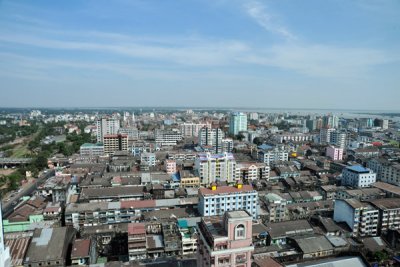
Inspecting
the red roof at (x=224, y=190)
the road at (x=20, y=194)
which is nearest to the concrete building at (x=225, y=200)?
the red roof at (x=224, y=190)

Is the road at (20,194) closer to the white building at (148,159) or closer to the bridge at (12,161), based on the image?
the bridge at (12,161)

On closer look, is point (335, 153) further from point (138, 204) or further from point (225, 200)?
point (138, 204)

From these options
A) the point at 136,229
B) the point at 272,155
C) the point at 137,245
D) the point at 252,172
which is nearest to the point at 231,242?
the point at 137,245

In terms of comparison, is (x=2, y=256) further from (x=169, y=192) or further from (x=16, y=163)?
(x=16, y=163)

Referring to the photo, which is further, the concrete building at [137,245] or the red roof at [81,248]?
the concrete building at [137,245]

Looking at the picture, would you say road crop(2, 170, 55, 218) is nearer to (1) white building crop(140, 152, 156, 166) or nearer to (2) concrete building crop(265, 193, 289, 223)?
(1) white building crop(140, 152, 156, 166)

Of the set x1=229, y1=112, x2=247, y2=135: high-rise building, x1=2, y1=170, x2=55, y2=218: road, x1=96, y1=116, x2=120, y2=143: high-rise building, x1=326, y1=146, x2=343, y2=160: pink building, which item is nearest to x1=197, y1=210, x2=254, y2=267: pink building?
x1=2, y1=170, x2=55, y2=218: road

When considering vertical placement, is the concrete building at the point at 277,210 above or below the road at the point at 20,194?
above
